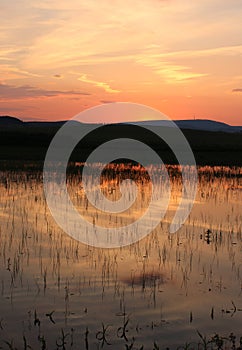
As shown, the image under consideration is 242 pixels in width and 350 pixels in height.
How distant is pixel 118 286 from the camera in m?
9.06

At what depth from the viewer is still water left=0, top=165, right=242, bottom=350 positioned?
278 inches

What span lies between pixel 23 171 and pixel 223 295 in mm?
24401

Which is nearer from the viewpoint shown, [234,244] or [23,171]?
[234,244]

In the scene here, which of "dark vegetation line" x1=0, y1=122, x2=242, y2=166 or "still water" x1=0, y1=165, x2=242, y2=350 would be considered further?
"dark vegetation line" x1=0, y1=122, x2=242, y2=166

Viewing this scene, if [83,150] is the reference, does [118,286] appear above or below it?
below

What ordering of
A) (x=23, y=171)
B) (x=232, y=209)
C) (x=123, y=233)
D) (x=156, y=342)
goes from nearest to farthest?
(x=156, y=342), (x=123, y=233), (x=232, y=209), (x=23, y=171)

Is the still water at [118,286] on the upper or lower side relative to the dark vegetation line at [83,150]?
lower

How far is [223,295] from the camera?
8773 millimetres

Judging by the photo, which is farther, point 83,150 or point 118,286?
point 83,150

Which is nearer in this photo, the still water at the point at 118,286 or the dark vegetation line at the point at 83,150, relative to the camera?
the still water at the point at 118,286

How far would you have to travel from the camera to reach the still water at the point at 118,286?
705 centimetres

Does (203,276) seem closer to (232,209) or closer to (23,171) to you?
(232,209)

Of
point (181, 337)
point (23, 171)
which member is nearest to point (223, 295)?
point (181, 337)

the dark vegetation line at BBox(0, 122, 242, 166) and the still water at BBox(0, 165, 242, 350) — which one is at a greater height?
the dark vegetation line at BBox(0, 122, 242, 166)
